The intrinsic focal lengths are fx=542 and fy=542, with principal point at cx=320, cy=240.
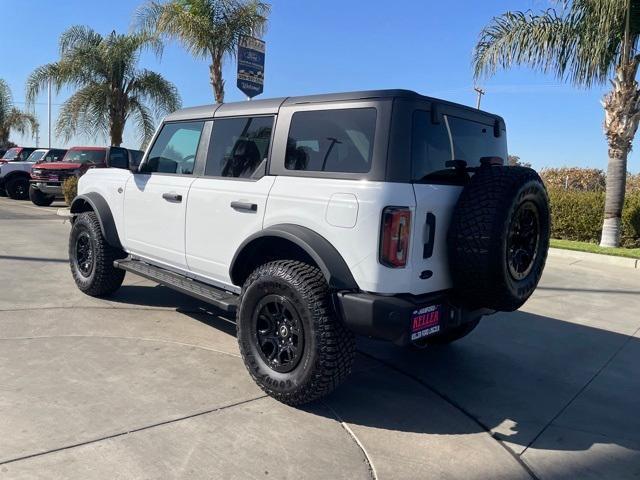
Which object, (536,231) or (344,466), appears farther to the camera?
(536,231)

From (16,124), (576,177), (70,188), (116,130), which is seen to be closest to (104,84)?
(116,130)

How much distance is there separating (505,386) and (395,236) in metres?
1.83

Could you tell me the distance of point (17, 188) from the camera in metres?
19.2

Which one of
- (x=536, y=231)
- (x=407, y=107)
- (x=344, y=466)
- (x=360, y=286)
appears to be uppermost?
(x=407, y=107)

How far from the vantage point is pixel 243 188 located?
3.91m

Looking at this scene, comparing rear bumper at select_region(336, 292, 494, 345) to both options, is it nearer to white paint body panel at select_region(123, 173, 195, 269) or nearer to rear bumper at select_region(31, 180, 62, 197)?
white paint body panel at select_region(123, 173, 195, 269)

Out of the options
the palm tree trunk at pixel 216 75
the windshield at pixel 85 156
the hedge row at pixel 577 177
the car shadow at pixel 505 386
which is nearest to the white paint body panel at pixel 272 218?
the car shadow at pixel 505 386

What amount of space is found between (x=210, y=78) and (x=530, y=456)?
13771mm

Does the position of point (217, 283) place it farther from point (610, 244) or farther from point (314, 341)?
point (610, 244)

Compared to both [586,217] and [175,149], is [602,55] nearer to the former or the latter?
[586,217]

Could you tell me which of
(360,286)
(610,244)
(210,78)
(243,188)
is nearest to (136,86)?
(210,78)

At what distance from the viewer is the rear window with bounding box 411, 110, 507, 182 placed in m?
3.26

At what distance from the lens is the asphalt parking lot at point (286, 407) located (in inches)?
113

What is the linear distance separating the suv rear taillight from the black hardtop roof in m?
0.72
